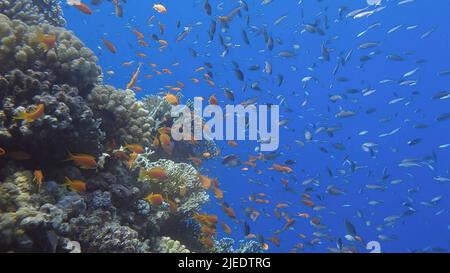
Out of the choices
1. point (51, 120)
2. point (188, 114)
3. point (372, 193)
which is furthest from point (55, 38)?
point (372, 193)

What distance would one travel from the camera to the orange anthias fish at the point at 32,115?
5124 millimetres

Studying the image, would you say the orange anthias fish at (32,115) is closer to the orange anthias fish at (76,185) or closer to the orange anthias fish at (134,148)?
the orange anthias fish at (76,185)

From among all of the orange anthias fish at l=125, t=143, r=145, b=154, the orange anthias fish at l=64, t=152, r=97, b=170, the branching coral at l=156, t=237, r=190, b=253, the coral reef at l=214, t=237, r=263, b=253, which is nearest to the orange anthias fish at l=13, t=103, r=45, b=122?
the orange anthias fish at l=64, t=152, r=97, b=170

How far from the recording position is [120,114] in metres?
7.07

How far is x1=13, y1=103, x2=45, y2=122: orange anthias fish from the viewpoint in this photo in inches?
202

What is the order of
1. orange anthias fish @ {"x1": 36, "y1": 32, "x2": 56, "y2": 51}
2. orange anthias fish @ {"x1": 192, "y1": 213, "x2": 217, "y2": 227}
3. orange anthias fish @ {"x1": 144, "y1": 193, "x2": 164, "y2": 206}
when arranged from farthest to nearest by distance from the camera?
orange anthias fish @ {"x1": 192, "y1": 213, "x2": 217, "y2": 227} < orange anthias fish @ {"x1": 144, "y1": 193, "x2": 164, "y2": 206} < orange anthias fish @ {"x1": 36, "y1": 32, "x2": 56, "y2": 51}

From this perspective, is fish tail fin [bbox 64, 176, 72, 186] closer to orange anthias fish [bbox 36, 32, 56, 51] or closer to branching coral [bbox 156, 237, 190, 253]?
branching coral [bbox 156, 237, 190, 253]

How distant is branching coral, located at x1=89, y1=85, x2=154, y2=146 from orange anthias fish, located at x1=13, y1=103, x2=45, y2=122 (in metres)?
1.50

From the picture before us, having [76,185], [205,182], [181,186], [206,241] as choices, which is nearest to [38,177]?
[76,185]

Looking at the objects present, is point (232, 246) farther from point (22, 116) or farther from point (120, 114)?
point (22, 116)

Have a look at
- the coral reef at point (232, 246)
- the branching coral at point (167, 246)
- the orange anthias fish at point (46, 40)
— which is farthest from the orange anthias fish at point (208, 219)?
the orange anthias fish at point (46, 40)

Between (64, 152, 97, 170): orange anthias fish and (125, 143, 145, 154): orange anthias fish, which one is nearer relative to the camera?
(64, 152, 97, 170): orange anthias fish
